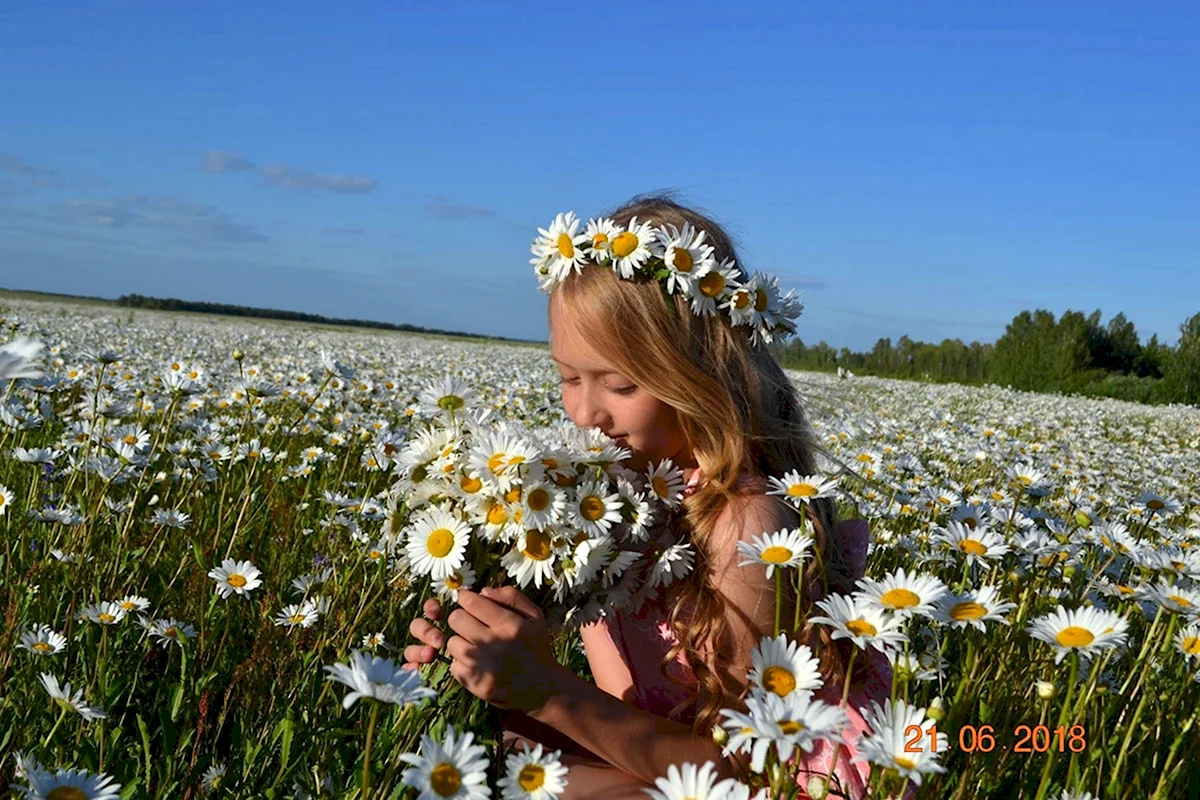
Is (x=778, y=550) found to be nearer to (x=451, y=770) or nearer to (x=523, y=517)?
(x=523, y=517)

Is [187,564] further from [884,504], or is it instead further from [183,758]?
[884,504]

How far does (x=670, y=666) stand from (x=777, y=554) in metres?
0.83

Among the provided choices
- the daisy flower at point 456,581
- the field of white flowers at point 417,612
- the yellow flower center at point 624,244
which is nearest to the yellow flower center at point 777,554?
the field of white flowers at point 417,612

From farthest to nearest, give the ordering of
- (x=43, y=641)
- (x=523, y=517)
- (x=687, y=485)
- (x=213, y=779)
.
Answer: (x=687, y=485), (x=43, y=641), (x=213, y=779), (x=523, y=517)

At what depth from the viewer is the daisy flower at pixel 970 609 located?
5.26 ft

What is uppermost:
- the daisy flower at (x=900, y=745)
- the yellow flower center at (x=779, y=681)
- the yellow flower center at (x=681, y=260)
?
the yellow flower center at (x=681, y=260)

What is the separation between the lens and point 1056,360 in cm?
4594

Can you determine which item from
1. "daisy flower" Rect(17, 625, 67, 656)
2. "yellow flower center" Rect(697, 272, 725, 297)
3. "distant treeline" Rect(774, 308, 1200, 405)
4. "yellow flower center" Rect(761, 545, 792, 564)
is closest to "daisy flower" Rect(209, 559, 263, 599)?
"daisy flower" Rect(17, 625, 67, 656)

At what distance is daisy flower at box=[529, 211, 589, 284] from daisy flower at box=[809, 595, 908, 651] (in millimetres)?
1391

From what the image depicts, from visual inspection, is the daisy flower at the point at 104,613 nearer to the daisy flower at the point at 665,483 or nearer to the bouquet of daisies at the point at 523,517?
the bouquet of daisies at the point at 523,517

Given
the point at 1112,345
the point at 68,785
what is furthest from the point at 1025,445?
the point at 1112,345

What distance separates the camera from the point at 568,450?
6.47ft

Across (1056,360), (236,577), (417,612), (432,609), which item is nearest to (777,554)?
(432,609)

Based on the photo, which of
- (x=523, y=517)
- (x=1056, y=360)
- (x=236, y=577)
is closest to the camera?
(x=523, y=517)
